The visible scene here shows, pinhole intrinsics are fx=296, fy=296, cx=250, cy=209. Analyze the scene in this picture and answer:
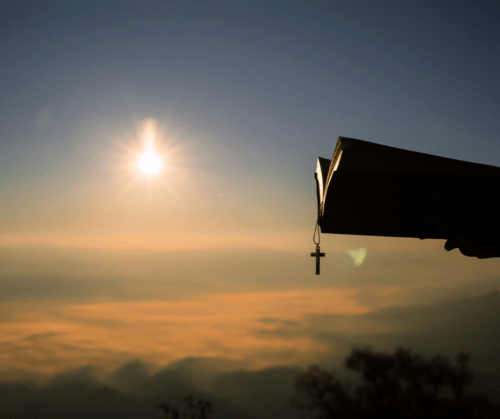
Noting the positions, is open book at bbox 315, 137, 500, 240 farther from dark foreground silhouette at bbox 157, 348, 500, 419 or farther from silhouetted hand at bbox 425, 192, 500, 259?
dark foreground silhouette at bbox 157, 348, 500, 419

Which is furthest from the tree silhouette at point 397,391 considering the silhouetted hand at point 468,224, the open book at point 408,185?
the silhouetted hand at point 468,224

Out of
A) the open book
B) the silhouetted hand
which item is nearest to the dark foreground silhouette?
the open book

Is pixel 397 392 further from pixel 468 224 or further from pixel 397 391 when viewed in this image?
pixel 468 224

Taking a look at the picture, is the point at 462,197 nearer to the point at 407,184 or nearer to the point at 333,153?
the point at 407,184

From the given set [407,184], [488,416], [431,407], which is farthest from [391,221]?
[431,407]

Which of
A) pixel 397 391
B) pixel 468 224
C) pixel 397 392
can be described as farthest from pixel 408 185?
pixel 397 391
